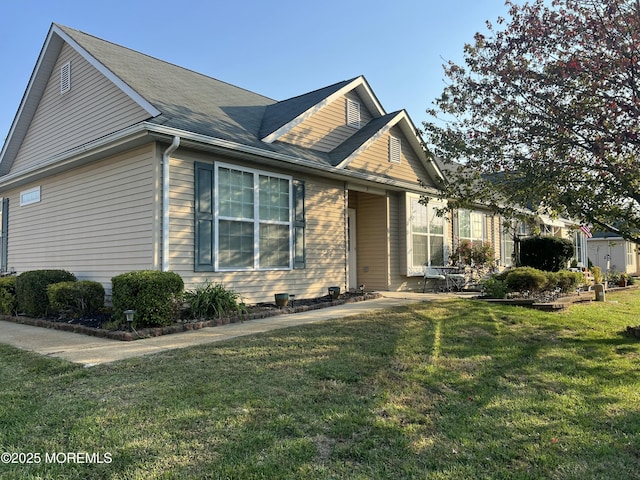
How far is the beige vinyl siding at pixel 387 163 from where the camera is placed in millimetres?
11984

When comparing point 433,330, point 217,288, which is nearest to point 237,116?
point 217,288

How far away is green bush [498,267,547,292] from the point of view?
10.8 m

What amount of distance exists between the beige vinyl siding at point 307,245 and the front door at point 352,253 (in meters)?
1.46

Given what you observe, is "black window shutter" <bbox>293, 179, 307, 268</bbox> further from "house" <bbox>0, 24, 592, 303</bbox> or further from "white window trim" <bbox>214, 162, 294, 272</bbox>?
"white window trim" <bbox>214, 162, 294, 272</bbox>

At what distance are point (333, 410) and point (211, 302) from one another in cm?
450

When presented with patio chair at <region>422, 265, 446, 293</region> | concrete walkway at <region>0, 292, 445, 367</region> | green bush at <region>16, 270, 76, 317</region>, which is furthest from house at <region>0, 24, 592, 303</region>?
concrete walkway at <region>0, 292, 445, 367</region>

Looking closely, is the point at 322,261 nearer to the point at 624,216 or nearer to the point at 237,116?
the point at 237,116

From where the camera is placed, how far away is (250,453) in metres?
3.07

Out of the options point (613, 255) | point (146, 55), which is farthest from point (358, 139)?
point (613, 255)

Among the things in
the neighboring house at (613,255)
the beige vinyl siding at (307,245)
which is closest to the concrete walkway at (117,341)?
the beige vinyl siding at (307,245)

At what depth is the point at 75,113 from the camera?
11.0m

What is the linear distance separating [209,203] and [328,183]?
139 inches

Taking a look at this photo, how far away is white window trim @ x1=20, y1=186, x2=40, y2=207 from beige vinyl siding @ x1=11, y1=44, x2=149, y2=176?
0.65 metres

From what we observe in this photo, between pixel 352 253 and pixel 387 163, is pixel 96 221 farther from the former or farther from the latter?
pixel 387 163
